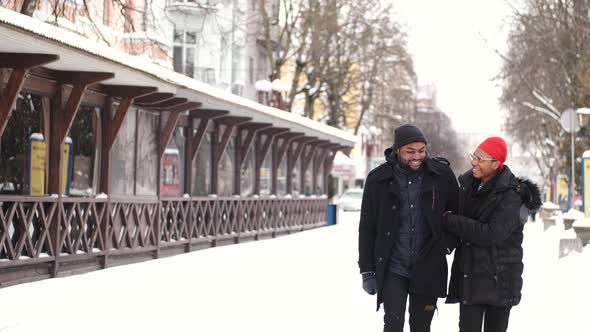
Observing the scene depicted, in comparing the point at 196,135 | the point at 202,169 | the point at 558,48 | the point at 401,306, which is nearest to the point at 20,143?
the point at 196,135

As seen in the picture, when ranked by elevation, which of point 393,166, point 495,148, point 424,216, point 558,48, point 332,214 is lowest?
point 332,214

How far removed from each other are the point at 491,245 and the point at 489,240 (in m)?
0.07

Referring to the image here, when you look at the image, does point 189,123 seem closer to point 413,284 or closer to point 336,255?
point 336,255

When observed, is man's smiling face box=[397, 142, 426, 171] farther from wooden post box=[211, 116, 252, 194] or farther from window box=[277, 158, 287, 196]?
window box=[277, 158, 287, 196]

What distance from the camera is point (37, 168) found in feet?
51.5

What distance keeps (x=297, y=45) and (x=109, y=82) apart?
35.7m

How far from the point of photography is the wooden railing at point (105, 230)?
15.0 metres

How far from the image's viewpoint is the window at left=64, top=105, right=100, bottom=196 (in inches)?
679

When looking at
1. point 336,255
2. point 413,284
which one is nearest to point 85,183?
point 336,255

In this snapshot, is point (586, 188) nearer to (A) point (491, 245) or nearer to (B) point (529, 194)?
(B) point (529, 194)

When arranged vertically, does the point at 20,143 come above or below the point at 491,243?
above

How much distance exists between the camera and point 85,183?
17.7 meters

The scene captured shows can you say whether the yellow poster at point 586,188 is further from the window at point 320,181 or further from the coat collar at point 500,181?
the coat collar at point 500,181

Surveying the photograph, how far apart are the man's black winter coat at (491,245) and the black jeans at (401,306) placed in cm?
16
